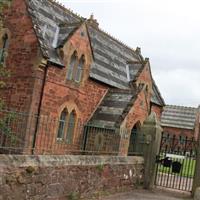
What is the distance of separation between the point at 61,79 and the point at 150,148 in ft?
19.7

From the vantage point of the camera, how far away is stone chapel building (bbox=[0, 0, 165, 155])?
17766mm

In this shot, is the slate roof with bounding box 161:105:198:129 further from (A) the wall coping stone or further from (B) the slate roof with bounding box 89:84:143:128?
(A) the wall coping stone

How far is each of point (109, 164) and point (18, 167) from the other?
4.65 m

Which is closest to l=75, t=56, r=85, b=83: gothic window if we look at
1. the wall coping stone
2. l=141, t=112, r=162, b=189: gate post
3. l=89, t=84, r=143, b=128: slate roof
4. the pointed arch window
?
the pointed arch window

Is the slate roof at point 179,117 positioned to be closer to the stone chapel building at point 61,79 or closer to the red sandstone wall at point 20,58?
the stone chapel building at point 61,79

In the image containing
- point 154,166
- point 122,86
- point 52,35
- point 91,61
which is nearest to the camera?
point 154,166

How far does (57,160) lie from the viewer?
1021 centimetres

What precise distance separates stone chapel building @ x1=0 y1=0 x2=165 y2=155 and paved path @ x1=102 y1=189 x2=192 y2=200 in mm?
2174

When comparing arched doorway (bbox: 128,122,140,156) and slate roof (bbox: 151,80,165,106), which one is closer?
arched doorway (bbox: 128,122,140,156)

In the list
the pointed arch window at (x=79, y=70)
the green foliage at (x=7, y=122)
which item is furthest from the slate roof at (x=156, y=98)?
the green foliage at (x=7, y=122)

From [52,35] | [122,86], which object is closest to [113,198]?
[52,35]

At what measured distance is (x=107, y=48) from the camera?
2642 cm

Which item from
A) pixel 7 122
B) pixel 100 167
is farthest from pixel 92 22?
pixel 7 122

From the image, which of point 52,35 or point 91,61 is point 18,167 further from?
point 91,61
